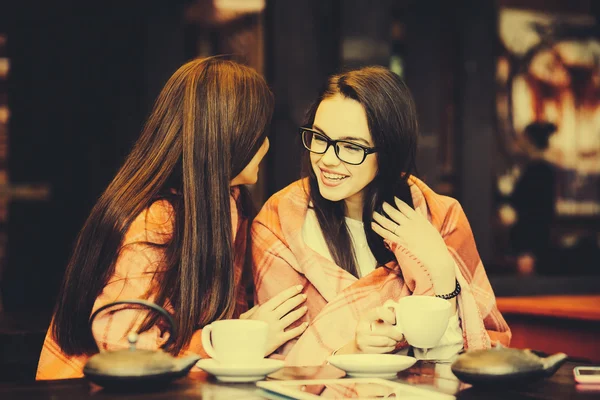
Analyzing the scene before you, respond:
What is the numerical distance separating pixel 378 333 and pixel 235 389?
599mm

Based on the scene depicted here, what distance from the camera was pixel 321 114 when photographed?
2199mm

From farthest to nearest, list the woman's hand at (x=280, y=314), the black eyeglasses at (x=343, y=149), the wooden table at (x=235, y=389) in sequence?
the black eyeglasses at (x=343, y=149) < the woman's hand at (x=280, y=314) < the wooden table at (x=235, y=389)

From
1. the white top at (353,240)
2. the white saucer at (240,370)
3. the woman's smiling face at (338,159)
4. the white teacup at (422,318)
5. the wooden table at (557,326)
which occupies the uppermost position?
the woman's smiling face at (338,159)

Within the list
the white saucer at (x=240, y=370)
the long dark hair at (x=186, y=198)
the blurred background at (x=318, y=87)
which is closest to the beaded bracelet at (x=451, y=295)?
the long dark hair at (x=186, y=198)

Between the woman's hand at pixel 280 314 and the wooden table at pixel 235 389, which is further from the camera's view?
the woman's hand at pixel 280 314

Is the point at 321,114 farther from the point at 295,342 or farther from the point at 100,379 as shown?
the point at 100,379

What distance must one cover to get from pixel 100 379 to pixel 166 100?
980 millimetres

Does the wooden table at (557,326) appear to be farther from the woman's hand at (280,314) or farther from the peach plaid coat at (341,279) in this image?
the woman's hand at (280,314)

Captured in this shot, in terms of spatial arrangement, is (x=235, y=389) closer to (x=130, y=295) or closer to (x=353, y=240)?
(x=130, y=295)

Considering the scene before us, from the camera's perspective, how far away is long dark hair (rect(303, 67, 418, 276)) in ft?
7.17

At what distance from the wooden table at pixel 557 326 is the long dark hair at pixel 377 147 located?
0.85m

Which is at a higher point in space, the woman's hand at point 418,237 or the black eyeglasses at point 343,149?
the black eyeglasses at point 343,149

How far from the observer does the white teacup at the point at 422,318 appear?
1.60m

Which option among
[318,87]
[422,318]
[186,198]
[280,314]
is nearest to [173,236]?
[186,198]
